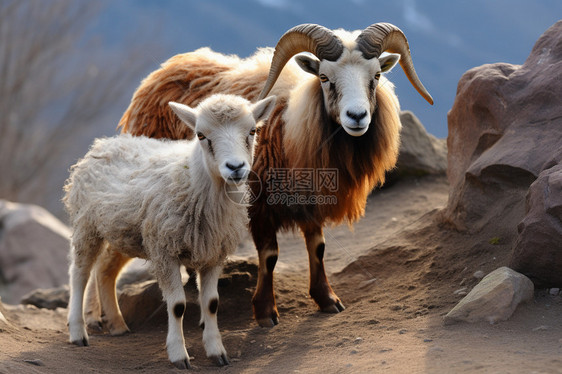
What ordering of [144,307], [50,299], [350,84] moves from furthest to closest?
[50,299] < [144,307] < [350,84]

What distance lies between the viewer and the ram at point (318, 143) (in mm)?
6281

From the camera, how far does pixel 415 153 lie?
410 inches

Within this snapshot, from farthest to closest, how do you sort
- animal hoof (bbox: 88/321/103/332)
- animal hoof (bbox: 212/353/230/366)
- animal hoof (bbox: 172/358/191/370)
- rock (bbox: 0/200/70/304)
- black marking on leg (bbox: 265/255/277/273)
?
rock (bbox: 0/200/70/304), animal hoof (bbox: 88/321/103/332), black marking on leg (bbox: 265/255/277/273), animal hoof (bbox: 212/353/230/366), animal hoof (bbox: 172/358/191/370)

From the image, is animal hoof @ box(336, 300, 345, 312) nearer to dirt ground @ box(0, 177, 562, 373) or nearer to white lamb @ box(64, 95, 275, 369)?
dirt ground @ box(0, 177, 562, 373)

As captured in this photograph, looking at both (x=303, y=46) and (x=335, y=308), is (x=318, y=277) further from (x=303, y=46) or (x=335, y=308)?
(x=303, y=46)

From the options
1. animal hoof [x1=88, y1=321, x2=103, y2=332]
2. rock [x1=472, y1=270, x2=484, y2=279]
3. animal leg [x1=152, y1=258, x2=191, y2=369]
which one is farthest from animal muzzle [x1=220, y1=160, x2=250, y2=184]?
animal hoof [x1=88, y1=321, x2=103, y2=332]

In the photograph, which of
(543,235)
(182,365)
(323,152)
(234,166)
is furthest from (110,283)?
(543,235)

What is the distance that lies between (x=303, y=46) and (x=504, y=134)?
2.19 metres

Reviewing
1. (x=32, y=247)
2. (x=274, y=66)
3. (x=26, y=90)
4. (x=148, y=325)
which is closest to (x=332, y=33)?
(x=274, y=66)

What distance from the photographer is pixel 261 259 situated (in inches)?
262

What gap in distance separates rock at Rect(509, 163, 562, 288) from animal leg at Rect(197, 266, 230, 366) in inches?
99.4

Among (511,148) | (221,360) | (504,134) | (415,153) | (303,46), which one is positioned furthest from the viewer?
(415,153)

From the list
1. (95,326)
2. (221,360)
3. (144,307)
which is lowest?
(221,360)

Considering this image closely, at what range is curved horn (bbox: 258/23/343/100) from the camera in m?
6.25
